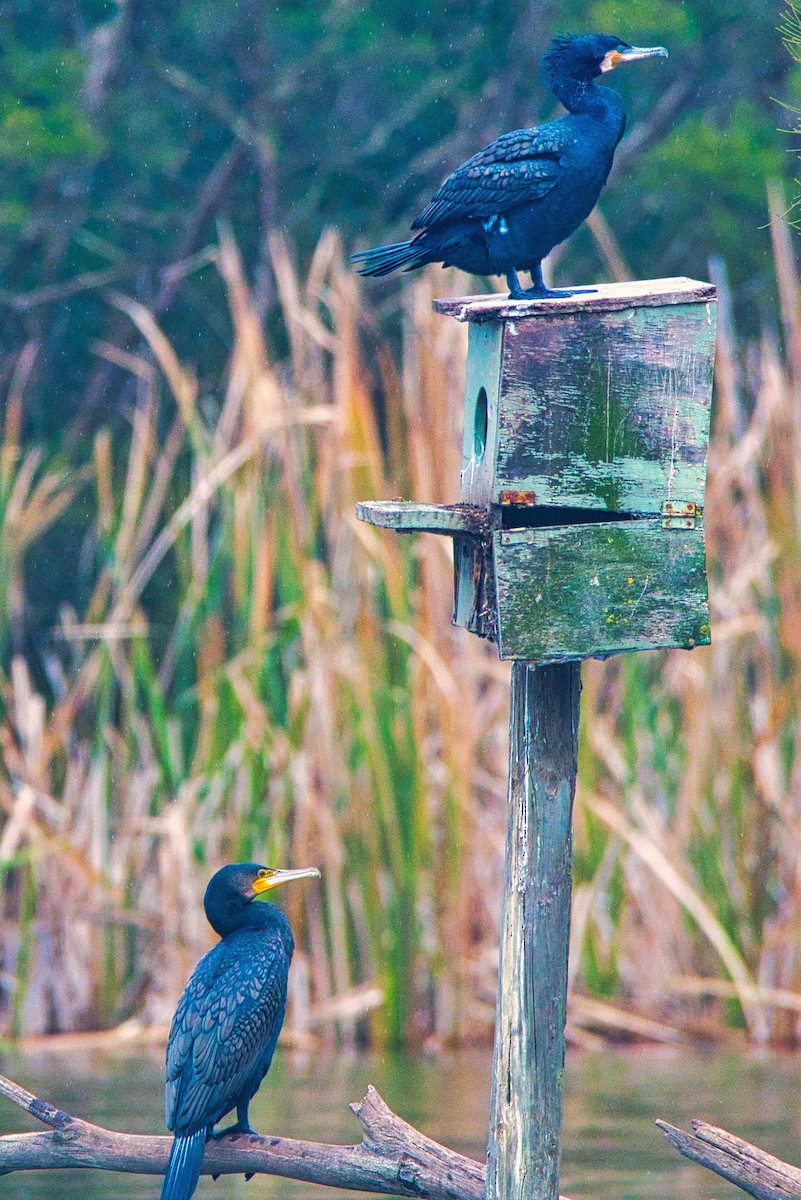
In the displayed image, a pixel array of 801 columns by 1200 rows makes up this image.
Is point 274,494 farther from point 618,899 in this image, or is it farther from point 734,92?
point 734,92

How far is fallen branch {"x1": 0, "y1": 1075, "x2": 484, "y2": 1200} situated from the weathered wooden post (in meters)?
0.09

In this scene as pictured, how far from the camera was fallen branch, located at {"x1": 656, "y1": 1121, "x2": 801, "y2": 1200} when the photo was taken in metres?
3.06

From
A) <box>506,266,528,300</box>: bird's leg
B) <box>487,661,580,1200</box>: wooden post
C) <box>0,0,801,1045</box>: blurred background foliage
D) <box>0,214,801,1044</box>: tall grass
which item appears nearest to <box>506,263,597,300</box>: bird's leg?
<box>506,266,528,300</box>: bird's leg

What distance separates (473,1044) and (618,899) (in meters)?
0.64

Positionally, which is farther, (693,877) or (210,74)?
(210,74)

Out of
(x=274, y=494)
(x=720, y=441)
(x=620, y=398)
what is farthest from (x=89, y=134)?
(x=620, y=398)

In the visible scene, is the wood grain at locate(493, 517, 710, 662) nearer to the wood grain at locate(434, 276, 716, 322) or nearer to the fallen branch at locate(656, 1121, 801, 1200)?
the wood grain at locate(434, 276, 716, 322)

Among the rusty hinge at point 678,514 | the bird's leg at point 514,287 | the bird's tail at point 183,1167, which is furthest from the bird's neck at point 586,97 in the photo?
the bird's tail at point 183,1167

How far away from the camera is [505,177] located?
132 inches

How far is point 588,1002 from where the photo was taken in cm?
589

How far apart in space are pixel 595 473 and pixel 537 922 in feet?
2.53

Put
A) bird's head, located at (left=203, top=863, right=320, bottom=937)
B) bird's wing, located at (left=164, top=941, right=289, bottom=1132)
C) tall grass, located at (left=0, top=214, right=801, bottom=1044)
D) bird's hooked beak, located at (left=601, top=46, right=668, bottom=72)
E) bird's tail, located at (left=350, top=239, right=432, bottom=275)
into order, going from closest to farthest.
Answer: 1. bird's tail, located at (left=350, top=239, right=432, bottom=275)
2. bird's hooked beak, located at (left=601, top=46, right=668, bottom=72)
3. bird's wing, located at (left=164, top=941, right=289, bottom=1132)
4. bird's head, located at (left=203, top=863, right=320, bottom=937)
5. tall grass, located at (left=0, top=214, right=801, bottom=1044)

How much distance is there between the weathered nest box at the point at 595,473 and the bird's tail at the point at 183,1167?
1082 millimetres

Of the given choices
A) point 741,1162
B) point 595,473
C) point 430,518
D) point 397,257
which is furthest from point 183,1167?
point 397,257
